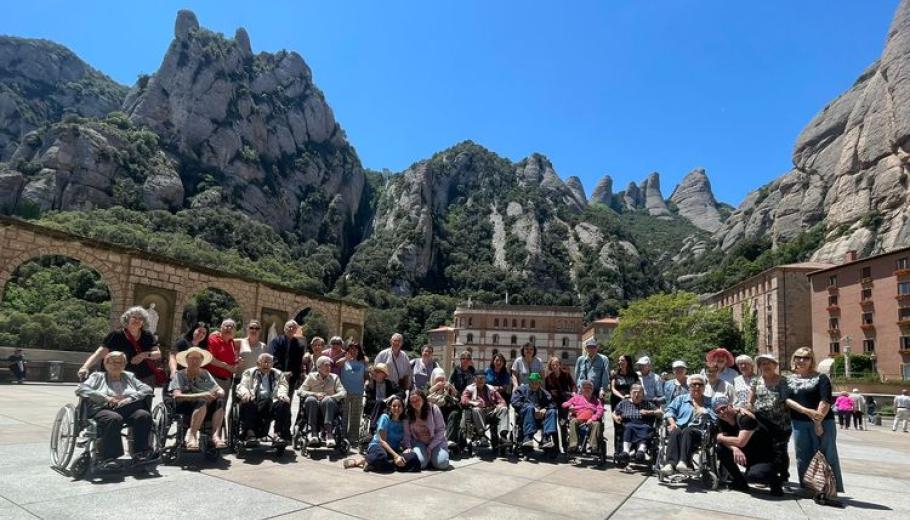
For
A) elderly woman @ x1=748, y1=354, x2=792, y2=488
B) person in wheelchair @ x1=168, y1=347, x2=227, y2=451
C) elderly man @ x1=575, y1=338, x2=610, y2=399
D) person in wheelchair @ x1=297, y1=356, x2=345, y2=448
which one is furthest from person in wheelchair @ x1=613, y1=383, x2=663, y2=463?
person in wheelchair @ x1=168, y1=347, x2=227, y2=451

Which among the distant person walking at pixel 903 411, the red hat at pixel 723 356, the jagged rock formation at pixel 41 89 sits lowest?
the distant person walking at pixel 903 411

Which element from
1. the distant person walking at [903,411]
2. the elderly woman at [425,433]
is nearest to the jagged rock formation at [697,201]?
the distant person walking at [903,411]

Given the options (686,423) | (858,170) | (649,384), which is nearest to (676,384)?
(649,384)

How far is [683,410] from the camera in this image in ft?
19.3

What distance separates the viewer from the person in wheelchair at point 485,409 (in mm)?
7180

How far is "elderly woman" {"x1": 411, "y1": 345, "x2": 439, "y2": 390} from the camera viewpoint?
8.13 meters

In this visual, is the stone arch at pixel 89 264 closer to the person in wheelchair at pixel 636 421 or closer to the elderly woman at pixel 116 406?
the elderly woman at pixel 116 406

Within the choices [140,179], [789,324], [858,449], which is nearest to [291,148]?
[140,179]

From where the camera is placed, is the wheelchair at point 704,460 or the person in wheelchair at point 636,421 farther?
the person in wheelchair at point 636,421

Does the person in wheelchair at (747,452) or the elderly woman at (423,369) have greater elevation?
the elderly woman at (423,369)

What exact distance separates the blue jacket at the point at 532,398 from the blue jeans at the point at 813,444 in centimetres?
285

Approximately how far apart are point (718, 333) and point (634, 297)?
161 feet

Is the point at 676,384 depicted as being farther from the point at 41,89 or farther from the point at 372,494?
the point at 41,89

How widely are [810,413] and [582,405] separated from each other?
262 cm
